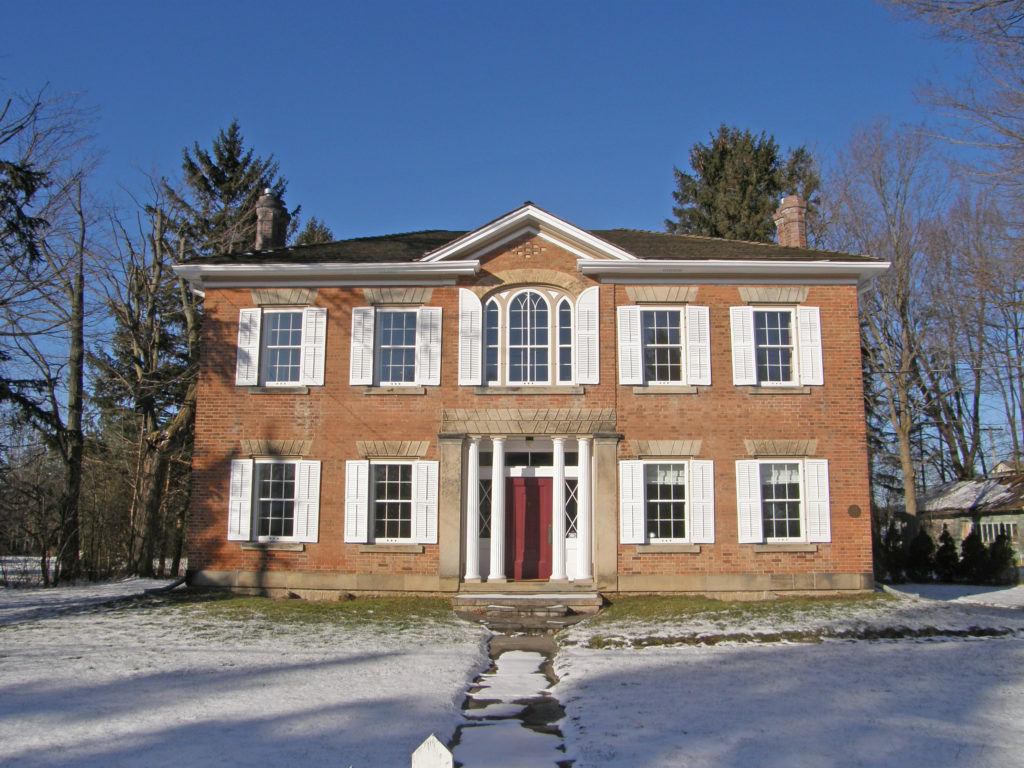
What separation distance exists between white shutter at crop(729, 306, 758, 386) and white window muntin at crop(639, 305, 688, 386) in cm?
102

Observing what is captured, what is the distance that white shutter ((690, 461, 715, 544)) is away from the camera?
52.7 ft

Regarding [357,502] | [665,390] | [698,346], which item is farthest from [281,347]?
[698,346]

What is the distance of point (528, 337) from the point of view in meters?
16.9

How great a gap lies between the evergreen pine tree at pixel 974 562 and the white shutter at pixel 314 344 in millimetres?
19230

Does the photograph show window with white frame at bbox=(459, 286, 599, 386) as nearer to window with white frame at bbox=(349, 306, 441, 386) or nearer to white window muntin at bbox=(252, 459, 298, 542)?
window with white frame at bbox=(349, 306, 441, 386)

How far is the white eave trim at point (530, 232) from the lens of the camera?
54.6ft

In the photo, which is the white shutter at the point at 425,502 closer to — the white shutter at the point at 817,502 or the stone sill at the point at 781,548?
the stone sill at the point at 781,548

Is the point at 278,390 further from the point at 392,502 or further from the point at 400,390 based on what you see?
the point at 392,502

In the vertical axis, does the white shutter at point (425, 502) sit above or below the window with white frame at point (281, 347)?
below

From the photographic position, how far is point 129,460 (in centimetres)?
2484

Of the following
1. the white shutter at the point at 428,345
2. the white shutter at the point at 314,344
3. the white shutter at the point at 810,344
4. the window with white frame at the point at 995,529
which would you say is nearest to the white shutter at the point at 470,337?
the white shutter at the point at 428,345

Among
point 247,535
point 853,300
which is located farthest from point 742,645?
point 247,535

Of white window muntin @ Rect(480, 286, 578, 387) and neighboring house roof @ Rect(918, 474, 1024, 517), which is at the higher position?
white window muntin @ Rect(480, 286, 578, 387)

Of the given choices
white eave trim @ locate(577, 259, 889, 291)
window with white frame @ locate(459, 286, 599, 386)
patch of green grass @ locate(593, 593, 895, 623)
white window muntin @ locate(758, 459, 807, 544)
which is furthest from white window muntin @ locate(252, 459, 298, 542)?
white window muntin @ locate(758, 459, 807, 544)
